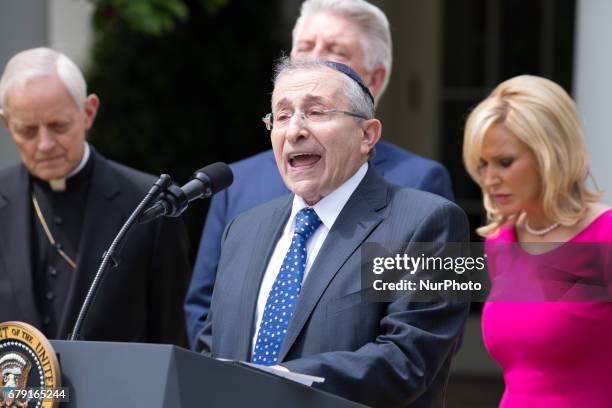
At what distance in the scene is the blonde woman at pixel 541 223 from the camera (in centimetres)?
368

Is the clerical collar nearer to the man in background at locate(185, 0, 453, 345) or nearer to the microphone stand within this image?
the man in background at locate(185, 0, 453, 345)

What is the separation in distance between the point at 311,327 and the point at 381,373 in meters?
0.25

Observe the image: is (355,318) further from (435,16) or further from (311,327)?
(435,16)

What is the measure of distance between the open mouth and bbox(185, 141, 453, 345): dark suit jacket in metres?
0.96

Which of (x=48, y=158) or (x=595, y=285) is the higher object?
(x=48, y=158)

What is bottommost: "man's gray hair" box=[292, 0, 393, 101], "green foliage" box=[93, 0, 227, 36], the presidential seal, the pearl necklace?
the presidential seal

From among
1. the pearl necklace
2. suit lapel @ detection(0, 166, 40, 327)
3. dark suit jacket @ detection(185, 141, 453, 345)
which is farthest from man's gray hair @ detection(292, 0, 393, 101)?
suit lapel @ detection(0, 166, 40, 327)

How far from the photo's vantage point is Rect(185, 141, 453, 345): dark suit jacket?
423cm

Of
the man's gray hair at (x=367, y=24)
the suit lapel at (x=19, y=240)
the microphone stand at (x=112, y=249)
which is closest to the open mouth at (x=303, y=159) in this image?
the microphone stand at (x=112, y=249)

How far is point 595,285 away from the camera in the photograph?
3.78 meters

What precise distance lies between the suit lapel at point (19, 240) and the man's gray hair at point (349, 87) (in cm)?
137

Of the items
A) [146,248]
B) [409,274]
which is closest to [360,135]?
[409,274]

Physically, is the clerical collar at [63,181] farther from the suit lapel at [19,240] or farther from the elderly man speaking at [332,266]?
the elderly man speaking at [332,266]

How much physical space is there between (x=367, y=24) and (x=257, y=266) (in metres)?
1.43
